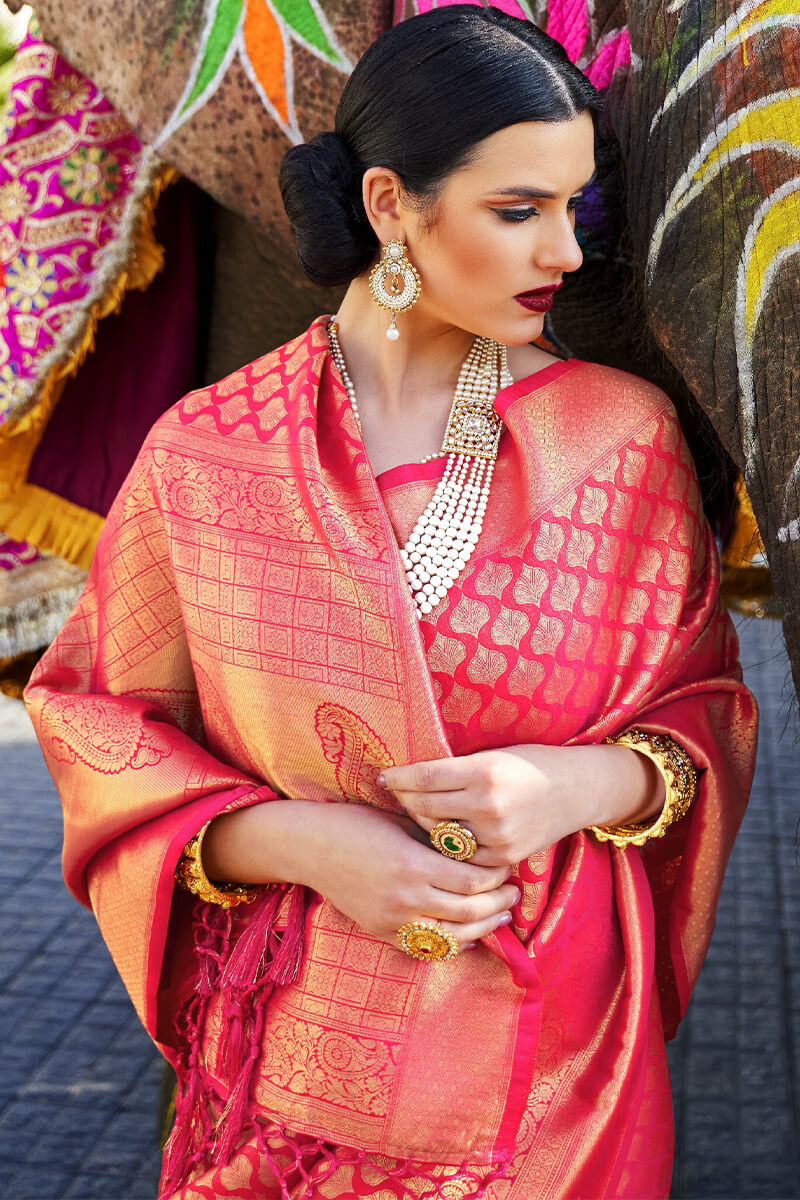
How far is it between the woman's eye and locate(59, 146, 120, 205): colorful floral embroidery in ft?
2.22

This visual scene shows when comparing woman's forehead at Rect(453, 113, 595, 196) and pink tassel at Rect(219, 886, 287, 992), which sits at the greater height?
woman's forehead at Rect(453, 113, 595, 196)

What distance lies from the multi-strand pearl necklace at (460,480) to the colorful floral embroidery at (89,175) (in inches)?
19.8

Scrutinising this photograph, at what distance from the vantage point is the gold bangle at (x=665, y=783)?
99 centimetres

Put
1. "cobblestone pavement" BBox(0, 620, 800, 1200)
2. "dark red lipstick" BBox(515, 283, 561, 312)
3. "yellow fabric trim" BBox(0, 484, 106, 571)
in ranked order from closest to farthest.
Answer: "dark red lipstick" BBox(515, 283, 561, 312)
"yellow fabric trim" BBox(0, 484, 106, 571)
"cobblestone pavement" BBox(0, 620, 800, 1200)

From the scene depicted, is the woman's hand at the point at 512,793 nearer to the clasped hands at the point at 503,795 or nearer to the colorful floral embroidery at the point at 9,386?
the clasped hands at the point at 503,795

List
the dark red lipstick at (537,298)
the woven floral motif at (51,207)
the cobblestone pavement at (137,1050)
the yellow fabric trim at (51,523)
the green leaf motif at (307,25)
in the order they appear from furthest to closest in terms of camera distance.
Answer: the cobblestone pavement at (137,1050), the yellow fabric trim at (51,523), the woven floral motif at (51,207), the green leaf motif at (307,25), the dark red lipstick at (537,298)

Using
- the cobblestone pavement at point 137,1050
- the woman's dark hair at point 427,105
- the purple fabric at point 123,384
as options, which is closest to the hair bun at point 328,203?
the woman's dark hair at point 427,105

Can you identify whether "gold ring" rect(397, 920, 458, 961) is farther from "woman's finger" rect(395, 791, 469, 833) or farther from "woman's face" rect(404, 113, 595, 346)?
"woman's face" rect(404, 113, 595, 346)

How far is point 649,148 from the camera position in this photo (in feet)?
3.10

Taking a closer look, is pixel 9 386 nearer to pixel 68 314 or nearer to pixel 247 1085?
pixel 68 314

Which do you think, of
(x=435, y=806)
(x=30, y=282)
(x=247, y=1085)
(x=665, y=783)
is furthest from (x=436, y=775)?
(x=30, y=282)

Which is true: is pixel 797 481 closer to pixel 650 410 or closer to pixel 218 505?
pixel 650 410

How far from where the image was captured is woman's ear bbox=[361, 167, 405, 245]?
3.12 feet

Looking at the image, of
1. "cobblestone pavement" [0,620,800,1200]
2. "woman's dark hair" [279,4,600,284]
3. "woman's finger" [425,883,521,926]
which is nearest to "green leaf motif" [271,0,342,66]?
"woman's dark hair" [279,4,600,284]
